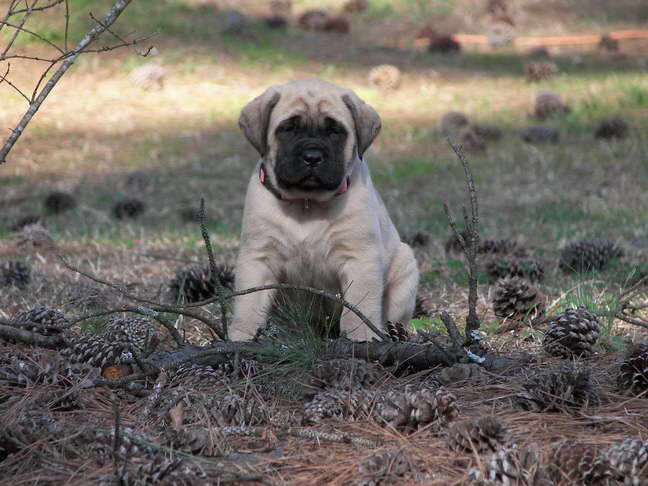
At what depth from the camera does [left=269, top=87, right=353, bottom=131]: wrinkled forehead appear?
3381mm

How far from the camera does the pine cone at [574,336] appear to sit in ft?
9.16

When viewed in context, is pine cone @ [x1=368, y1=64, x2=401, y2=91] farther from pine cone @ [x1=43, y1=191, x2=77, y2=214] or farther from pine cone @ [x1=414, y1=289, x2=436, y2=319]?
pine cone @ [x1=414, y1=289, x2=436, y2=319]

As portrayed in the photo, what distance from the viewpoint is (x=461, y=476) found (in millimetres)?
1781

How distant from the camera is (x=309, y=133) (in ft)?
11.0

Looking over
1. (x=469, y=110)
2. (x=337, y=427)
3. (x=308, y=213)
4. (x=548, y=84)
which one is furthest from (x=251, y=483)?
(x=548, y=84)

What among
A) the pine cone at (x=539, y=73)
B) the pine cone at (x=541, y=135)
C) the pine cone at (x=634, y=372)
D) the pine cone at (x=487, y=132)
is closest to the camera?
the pine cone at (x=634, y=372)

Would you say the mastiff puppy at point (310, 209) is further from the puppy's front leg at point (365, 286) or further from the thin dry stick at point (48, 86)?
the thin dry stick at point (48, 86)

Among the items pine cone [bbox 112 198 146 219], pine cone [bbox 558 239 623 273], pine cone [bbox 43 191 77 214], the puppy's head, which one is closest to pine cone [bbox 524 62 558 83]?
pine cone [bbox 112 198 146 219]

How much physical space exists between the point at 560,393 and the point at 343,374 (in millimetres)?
584

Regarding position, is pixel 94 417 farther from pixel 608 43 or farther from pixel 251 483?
pixel 608 43

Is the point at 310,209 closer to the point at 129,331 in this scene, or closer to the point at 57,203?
the point at 129,331

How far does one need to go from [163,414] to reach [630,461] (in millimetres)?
1110

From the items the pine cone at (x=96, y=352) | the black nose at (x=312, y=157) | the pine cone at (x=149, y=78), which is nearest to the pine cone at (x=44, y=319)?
the pine cone at (x=96, y=352)

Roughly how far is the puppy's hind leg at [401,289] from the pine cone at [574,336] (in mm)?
849
